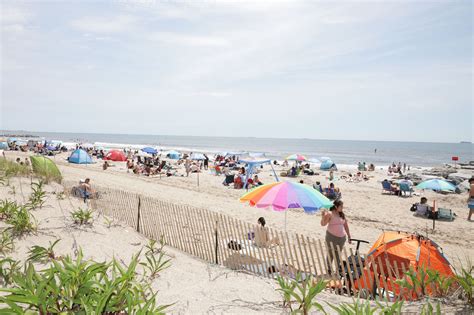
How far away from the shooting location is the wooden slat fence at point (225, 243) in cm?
484

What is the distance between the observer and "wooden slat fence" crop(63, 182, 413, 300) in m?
4.84

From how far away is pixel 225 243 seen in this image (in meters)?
6.32

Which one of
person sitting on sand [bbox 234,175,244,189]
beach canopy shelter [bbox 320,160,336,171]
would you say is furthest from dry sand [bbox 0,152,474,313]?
beach canopy shelter [bbox 320,160,336,171]

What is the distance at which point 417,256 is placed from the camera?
17.5 ft

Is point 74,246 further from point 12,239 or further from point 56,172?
point 56,172

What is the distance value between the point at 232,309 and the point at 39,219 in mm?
4310

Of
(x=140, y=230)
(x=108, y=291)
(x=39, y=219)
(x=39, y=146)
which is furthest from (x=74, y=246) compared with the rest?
(x=39, y=146)

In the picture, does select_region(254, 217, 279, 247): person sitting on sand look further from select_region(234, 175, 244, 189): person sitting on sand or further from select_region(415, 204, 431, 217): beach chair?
select_region(234, 175, 244, 189): person sitting on sand

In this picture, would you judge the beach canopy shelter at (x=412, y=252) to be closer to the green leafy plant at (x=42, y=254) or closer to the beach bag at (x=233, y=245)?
the beach bag at (x=233, y=245)

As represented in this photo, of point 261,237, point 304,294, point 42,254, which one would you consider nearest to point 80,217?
point 42,254

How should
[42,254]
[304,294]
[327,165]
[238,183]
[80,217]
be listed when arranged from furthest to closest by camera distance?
[327,165], [238,183], [80,217], [42,254], [304,294]

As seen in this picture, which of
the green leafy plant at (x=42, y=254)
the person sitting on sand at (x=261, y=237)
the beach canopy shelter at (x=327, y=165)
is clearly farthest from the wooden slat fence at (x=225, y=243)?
the beach canopy shelter at (x=327, y=165)

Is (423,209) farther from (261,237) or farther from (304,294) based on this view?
(304,294)

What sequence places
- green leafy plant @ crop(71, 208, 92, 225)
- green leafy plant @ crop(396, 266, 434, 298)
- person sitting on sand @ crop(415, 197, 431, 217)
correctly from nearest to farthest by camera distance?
green leafy plant @ crop(396, 266, 434, 298) < green leafy plant @ crop(71, 208, 92, 225) < person sitting on sand @ crop(415, 197, 431, 217)
